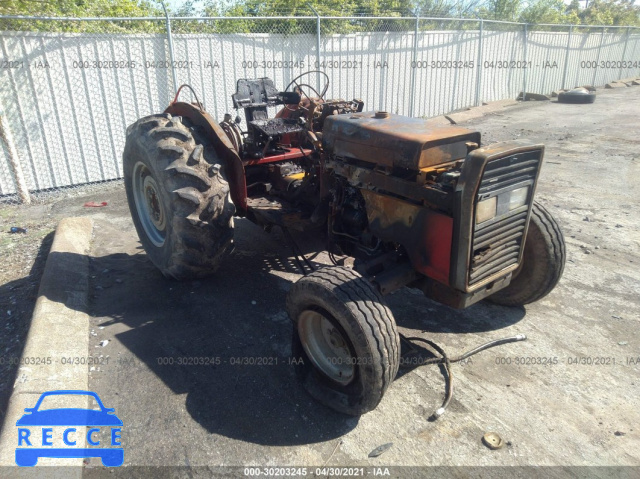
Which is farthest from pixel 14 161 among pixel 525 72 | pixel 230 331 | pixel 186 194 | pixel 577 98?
pixel 577 98

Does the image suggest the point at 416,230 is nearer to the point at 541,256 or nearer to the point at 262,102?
the point at 541,256

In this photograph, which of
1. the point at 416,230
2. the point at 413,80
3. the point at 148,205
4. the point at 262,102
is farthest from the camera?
the point at 413,80

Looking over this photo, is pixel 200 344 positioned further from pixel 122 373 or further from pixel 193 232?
pixel 193 232

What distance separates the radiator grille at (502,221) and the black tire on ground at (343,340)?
72 cm

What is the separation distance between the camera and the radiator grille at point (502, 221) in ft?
9.39

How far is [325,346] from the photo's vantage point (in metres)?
3.29

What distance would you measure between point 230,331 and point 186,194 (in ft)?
3.83

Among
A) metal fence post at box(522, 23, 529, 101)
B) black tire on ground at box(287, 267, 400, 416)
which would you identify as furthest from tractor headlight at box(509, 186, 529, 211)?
metal fence post at box(522, 23, 529, 101)

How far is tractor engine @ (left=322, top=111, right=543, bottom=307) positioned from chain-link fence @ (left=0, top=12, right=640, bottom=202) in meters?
5.50

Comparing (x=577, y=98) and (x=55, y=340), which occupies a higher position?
(x=55, y=340)

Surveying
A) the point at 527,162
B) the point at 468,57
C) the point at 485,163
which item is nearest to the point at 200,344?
the point at 485,163

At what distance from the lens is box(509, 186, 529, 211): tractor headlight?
306 cm

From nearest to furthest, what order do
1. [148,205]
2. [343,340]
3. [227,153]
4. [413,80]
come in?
[343,340]
[227,153]
[148,205]
[413,80]

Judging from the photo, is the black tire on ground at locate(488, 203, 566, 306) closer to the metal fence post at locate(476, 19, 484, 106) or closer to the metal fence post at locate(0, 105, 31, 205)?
the metal fence post at locate(0, 105, 31, 205)
